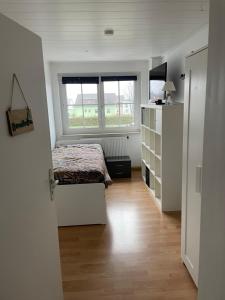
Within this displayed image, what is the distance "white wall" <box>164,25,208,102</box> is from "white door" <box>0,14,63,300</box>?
88.8 inches

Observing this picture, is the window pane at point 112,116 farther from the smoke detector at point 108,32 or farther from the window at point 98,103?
the smoke detector at point 108,32

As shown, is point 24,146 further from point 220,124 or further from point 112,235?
point 112,235

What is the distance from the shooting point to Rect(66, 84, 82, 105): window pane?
5.24 meters

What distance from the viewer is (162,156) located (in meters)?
3.33

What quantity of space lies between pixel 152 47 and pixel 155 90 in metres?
0.77

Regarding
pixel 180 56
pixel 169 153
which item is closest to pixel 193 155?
pixel 169 153

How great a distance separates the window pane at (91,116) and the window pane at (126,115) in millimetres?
574

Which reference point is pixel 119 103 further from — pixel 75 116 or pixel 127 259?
pixel 127 259

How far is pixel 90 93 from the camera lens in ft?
17.3

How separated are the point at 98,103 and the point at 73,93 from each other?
0.59m

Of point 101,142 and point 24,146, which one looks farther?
point 101,142

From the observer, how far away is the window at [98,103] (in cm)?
523

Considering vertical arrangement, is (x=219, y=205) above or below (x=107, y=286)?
above

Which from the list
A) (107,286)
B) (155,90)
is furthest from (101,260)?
(155,90)
